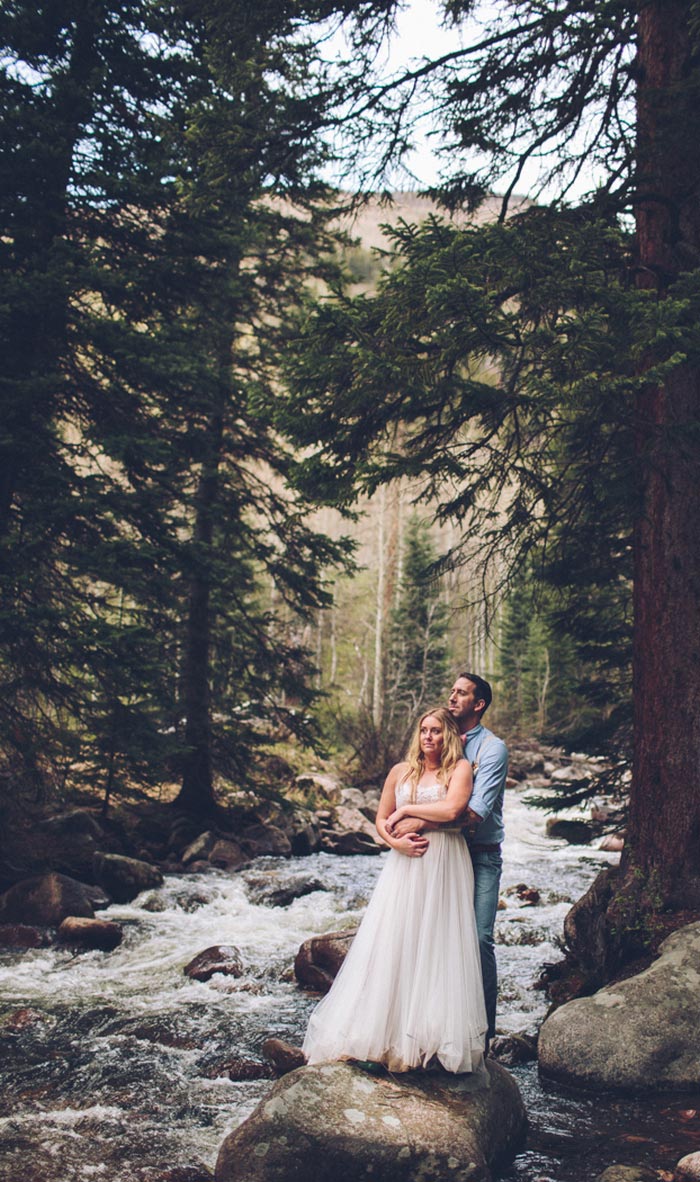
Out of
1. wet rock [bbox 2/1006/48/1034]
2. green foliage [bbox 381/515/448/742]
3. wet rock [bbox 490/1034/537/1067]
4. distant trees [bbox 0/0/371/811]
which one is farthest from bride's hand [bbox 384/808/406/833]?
green foliage [bbox 381/515/448/742]

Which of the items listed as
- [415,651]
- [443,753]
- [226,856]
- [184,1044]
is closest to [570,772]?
[415,651]

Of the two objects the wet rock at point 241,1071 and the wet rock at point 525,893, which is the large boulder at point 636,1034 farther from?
the wet rock at point 525,893

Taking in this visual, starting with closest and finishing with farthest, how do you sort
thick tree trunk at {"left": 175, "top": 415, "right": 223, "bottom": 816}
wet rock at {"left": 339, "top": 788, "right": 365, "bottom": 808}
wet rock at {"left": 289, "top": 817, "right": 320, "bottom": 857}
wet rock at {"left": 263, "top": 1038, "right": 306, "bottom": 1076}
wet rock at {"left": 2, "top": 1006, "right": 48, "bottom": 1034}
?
wet rock at {"left": 263, "top": 1038, "right": 306, "bottom": 1076} < wet rock at {"left": 2, "top": 1006, "right": 48, "bottom": 1034} < thick tree trunk at {"left": 175, "top": 415, "right": 223, "bottom": 816} < wet rock at {"left": 289, "top": 817, "right": 320, "bottom": 857} < wet rock at {"left": 339, "top": 788, "right": 365, "bottom": 808}

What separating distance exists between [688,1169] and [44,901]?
7754mm

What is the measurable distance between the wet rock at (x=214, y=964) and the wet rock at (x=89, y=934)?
1135 millimetres

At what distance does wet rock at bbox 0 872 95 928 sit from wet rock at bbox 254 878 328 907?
93.0 inches

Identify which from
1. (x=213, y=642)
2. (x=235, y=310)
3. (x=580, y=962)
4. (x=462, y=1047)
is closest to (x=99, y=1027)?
(x=462, y=1047)

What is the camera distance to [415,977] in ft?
15.8

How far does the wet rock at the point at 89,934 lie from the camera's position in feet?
29.8

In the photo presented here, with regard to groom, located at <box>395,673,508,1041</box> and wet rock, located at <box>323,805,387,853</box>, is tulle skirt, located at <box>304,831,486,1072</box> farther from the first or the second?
wet rock, located at <box>323,805,387,853</box>

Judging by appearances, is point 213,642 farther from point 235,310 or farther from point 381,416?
point 381,416

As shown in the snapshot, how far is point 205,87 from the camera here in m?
12.0

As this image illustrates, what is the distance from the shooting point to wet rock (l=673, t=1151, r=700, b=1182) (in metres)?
4.14

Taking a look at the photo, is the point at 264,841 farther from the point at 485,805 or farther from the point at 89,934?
the point at 485,805
